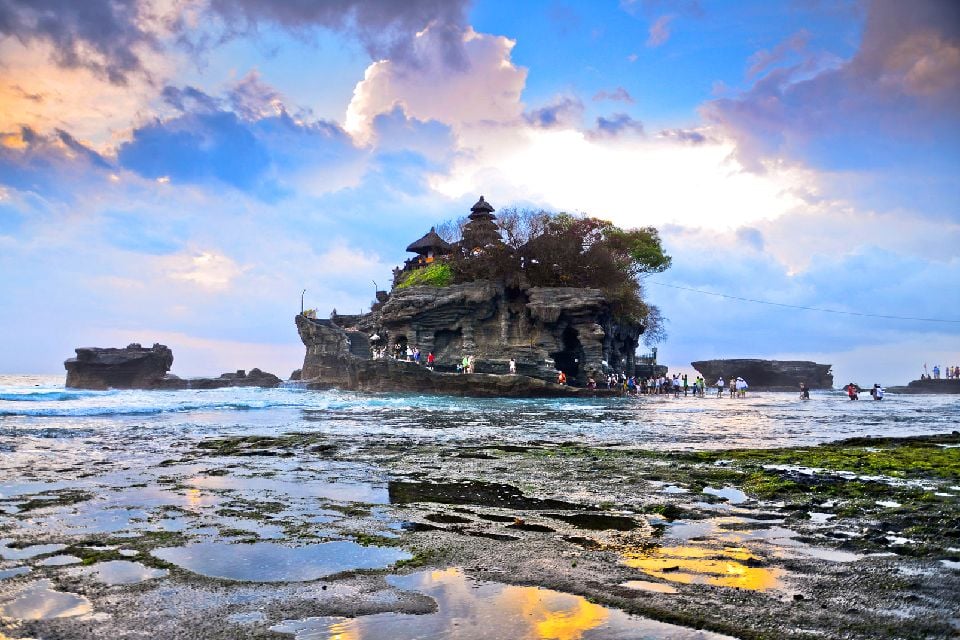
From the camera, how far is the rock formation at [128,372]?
2995 inches

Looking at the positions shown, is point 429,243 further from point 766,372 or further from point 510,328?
point 766,372

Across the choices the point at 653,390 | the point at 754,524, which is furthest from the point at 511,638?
the point at 653,390

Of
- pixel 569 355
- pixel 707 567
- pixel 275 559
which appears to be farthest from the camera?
pixel 569 355

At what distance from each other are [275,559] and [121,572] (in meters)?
0.98

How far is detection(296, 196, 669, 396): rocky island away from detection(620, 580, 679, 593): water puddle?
40525mm

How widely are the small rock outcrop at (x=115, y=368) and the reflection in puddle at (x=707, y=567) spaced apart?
83577 millimetres

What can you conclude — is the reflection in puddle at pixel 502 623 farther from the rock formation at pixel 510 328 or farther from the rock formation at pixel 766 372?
the rock formation at pixel 766 372

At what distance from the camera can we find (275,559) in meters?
4.46

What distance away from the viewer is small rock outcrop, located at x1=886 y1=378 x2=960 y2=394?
64.9m

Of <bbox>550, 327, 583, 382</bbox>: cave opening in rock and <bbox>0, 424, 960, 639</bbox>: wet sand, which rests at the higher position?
<bbox>550, 327, 583, 382</bbox>: cave opening in rock

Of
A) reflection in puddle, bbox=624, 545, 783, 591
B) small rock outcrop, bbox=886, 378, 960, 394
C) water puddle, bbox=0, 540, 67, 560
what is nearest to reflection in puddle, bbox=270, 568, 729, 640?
reflection in puddle, bbox=624, 545, 783, 591

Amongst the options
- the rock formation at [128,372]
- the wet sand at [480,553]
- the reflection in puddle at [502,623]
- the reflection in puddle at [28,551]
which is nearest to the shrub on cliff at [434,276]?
the rock formation at [128,372]

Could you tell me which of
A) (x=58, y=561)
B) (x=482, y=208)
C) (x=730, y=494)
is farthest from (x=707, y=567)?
(x=482, y=208)

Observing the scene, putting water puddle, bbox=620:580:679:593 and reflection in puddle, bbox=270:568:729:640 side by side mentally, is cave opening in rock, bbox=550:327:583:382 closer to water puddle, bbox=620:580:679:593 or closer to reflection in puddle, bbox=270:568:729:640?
water puddle, bbox=620:580:679:593
